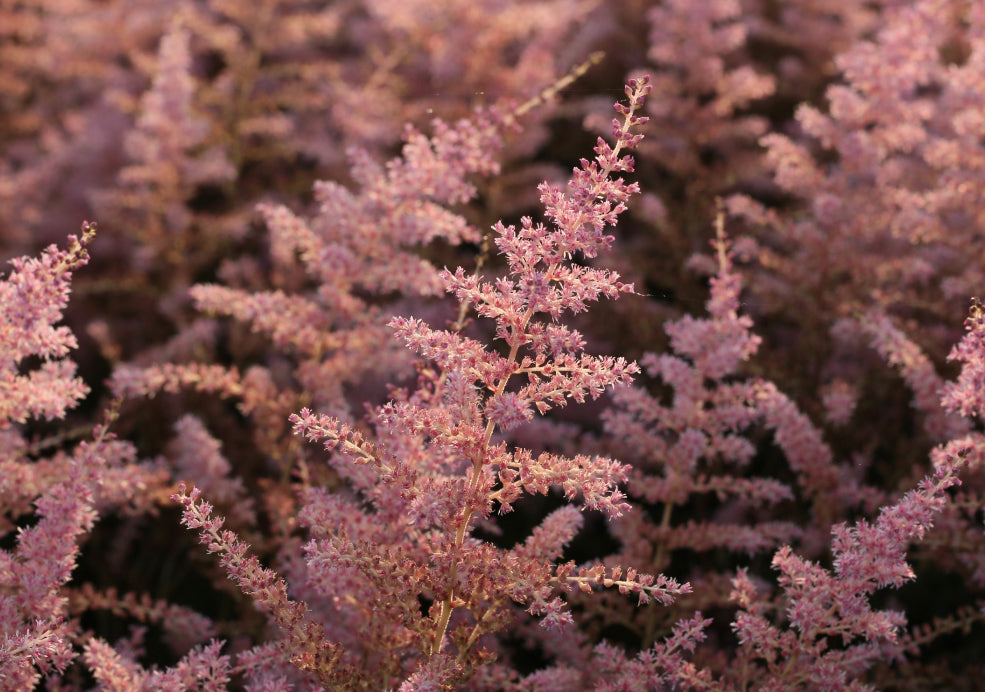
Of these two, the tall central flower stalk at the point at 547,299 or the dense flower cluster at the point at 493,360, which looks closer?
the tall central flower stalk at the point at 547,299

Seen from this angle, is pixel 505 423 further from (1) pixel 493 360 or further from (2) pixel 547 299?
(2) pixel 547 299

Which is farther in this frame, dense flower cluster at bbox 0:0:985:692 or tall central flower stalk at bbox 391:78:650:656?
dense flower cluster at bbox 0:0:985:692

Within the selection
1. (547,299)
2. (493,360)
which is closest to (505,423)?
(493,360)

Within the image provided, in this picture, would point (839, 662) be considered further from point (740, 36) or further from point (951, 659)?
point (740, 36)

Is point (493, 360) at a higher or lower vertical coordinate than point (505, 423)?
higher

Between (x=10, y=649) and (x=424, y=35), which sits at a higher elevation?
(x=424, y=35)

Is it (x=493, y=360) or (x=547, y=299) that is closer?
(x=547, y=299)

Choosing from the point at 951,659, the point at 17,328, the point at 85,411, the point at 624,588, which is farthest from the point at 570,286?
the point at 85,411

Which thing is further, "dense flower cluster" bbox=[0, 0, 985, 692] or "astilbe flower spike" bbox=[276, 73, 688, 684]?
"dense flower cluster" bbox=[0, 0, 985, 692]
